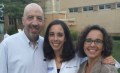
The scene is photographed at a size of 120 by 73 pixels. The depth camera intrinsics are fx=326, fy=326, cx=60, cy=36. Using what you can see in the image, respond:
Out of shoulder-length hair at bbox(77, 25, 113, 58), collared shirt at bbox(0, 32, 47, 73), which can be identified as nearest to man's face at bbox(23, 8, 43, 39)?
collared shirt at bbox(0, 32, 47, 73)

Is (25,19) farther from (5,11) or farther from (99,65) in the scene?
(5,11)

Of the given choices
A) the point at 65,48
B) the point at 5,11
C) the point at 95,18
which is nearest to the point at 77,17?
the point at 95,18

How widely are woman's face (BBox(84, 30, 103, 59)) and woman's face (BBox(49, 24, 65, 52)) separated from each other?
400 millimetres

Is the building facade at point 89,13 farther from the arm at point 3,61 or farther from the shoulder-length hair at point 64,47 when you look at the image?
the arm at point 3,61

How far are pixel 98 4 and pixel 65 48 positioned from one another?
37.8m

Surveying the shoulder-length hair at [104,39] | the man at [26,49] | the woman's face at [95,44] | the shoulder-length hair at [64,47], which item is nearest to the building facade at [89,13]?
the shoulder-length hair at [64,47]

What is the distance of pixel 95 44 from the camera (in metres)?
3.70

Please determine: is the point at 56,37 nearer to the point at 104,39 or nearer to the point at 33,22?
the point at 33,22

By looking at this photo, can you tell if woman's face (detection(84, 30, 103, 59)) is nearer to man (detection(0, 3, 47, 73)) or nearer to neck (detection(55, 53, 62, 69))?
neck (detection(55, 53, 62, 69))

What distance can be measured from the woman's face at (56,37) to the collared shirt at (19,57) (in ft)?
0.76

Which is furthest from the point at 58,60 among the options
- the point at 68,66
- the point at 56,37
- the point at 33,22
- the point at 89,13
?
the point at 89,13

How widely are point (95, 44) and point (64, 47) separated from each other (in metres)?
0.54

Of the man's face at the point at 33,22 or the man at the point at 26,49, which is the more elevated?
the man's face at the point at 33,22

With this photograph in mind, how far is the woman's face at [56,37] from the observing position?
399cm
